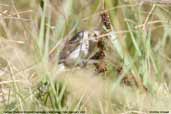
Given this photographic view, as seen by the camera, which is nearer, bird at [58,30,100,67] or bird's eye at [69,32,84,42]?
bird at [58,30,100,67]

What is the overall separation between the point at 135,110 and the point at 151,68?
26 cm

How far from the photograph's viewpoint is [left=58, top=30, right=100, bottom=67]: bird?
1.94 metres

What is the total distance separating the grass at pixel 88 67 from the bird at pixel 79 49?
0.10ft

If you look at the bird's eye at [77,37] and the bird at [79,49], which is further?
the bird's eye at [77,37]

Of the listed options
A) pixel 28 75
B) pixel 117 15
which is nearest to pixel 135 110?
pixel 28 75

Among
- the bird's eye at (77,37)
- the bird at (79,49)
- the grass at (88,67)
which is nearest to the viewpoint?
the grass at (88,67)

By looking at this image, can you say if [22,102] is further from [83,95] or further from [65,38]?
[65,38]

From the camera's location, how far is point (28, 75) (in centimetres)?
183

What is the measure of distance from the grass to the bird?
0.03m

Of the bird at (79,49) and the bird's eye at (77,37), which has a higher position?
the bird's eye at (77,37)

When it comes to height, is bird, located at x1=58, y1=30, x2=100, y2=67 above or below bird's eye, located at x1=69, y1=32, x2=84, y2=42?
below

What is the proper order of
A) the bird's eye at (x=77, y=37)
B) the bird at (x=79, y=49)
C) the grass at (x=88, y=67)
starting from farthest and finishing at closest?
the bird's eye at (x=77, y=37), the bird at (x=79, y=49), the grass at (x=88, y=67)

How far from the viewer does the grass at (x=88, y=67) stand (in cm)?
172

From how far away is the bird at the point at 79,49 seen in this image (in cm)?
194
